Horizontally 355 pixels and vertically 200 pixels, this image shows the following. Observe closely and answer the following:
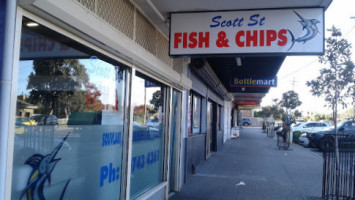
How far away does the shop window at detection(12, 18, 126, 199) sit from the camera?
9.35ft

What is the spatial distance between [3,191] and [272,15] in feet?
14.7

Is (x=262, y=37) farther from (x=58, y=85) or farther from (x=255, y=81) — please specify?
(x=255, y=81)

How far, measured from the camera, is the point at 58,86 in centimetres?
335

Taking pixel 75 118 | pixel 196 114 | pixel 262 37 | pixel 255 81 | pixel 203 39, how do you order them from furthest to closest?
pixel 255 81 → pixel 196 114 → pixel 203 39 → pixel 262 37 → pixel 75 118

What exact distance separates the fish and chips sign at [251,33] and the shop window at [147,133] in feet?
3.15

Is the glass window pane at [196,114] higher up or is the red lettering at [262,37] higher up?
the red lettering at [262,37]

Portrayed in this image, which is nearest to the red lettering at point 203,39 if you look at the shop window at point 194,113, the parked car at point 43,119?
the parked car at point 43,119

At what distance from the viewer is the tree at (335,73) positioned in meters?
8.90

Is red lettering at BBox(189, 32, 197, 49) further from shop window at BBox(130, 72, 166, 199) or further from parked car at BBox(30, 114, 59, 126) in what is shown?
parked car at BBox(30, 114, 59, 126)

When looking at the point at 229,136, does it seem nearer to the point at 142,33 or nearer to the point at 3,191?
the point at 142,33

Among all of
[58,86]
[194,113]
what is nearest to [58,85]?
[58,86]

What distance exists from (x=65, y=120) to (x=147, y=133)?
2689mm

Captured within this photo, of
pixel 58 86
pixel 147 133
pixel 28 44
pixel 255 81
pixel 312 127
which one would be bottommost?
pixel 312 127

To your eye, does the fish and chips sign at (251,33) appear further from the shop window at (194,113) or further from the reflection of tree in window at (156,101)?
the shop window at (194,113)
